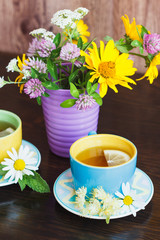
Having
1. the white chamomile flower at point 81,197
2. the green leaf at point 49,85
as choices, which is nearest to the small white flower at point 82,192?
the white chamomile flower at point 81,197

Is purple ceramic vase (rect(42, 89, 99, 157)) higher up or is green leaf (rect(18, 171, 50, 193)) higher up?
purple ceramic vase (rect(42, 89, 99, 157))

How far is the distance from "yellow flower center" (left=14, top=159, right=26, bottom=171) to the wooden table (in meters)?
0.05

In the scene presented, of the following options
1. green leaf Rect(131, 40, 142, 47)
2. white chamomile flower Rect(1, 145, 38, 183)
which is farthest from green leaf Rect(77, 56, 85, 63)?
white chamomile flower Rect(1, 145, 38, 183)

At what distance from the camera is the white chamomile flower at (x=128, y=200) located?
64 cm

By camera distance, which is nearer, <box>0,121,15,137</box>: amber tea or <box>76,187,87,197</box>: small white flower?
<box>76,187,87,197</box>: small white flower

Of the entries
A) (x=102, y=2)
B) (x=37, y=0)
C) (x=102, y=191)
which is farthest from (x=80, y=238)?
(x=37, y=0)

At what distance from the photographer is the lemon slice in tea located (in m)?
0.68

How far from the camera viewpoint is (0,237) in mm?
618

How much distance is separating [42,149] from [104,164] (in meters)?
0.24

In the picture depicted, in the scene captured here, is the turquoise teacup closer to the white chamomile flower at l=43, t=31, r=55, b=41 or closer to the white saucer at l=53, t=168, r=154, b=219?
the white saucer at l=53, t=168, r=154, b=219

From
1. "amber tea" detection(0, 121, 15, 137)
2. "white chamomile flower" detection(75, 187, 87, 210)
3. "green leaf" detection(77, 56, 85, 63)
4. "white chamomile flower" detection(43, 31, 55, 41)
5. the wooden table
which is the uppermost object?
"white chamomile flower" detection(43, 31, 55, 41)

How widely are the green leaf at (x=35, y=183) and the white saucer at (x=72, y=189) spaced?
0.02 m

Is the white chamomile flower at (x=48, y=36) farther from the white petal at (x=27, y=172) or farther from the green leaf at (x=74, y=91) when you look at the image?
the white petal at (x=27, y=172)

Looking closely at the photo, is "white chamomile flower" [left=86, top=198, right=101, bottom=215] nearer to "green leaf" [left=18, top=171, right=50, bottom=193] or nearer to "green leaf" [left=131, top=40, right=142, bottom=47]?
"green leaf" [left=18, top=171, right=50, bottom=193]
